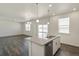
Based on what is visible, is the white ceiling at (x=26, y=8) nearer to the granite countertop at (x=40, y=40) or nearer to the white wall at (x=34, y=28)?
the white wall at (x=34, y=28)

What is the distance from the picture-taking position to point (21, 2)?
4.11ft

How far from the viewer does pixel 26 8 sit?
1.52m

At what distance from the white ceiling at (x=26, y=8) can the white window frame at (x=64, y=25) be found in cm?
15

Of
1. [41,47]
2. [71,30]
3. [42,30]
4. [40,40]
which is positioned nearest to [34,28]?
[42,30]

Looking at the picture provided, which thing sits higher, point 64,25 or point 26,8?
point 26,8

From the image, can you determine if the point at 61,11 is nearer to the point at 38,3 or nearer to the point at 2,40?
the point at 38,3

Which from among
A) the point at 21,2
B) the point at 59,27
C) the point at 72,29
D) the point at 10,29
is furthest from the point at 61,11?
the point at 10,29

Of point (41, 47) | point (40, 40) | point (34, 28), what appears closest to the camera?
point (41, 47)

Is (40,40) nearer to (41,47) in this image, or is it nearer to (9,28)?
(41,47)

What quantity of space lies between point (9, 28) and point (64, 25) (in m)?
1.02

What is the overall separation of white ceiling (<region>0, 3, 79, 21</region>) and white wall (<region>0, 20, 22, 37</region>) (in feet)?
0.30

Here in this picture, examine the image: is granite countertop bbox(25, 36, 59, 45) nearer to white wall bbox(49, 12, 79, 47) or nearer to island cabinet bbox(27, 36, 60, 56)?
island cabinet bbox(27, 36, 60, 56)

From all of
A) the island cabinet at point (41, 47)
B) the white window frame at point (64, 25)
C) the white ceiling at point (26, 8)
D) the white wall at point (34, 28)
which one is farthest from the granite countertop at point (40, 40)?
the white ceiling at point (26, 8)

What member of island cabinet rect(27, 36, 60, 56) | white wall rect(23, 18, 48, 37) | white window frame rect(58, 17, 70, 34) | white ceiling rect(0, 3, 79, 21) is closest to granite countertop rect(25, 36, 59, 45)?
island cabinet rect(27, 36, 60, 56)
